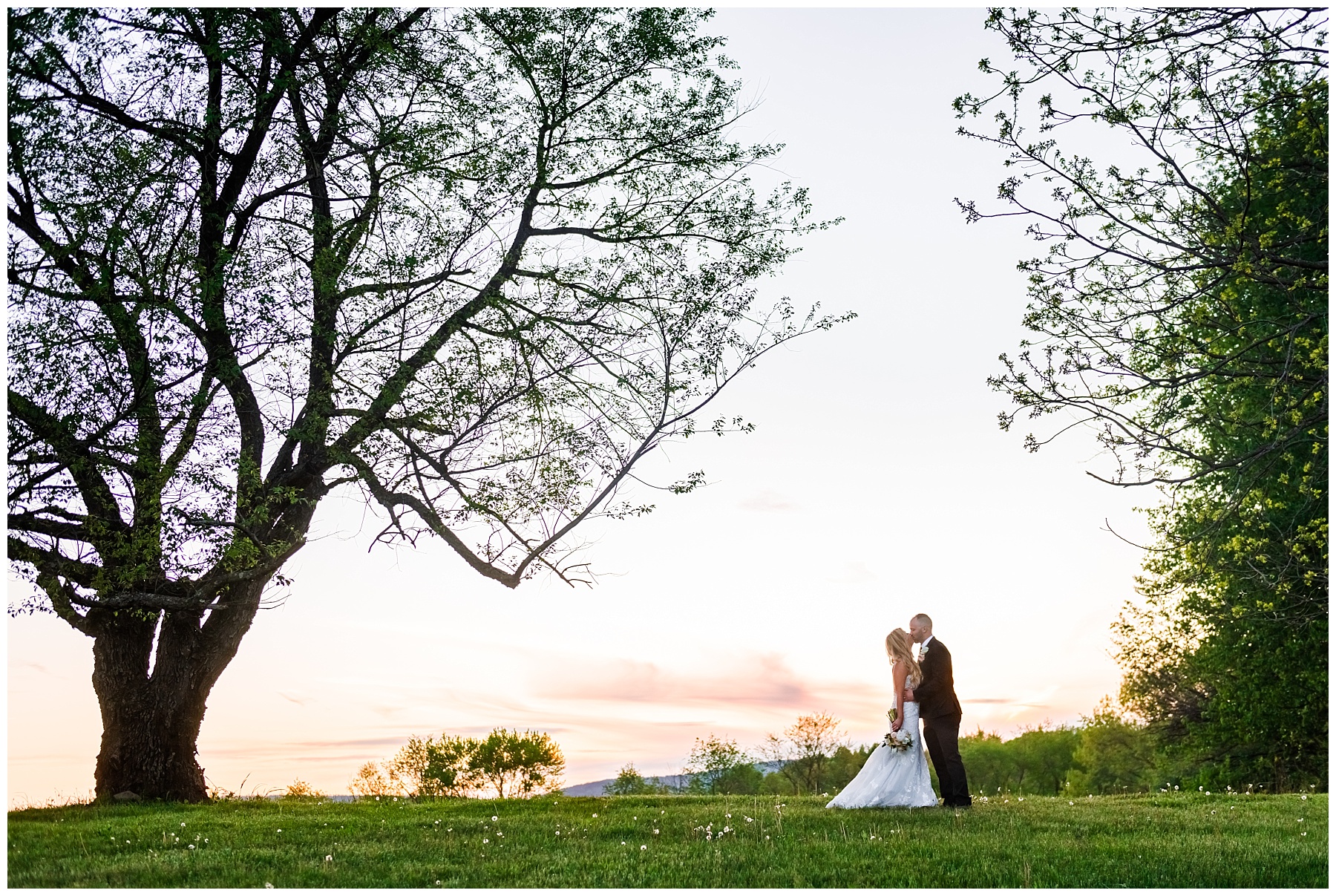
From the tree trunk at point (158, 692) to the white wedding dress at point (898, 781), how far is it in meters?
9.35

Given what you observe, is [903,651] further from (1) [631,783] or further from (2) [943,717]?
(1) [631,783]

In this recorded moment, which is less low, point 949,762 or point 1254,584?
point 1254,584

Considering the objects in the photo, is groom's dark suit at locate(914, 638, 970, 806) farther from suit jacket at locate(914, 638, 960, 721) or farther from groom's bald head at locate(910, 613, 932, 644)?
groom's bald head at locate(910, 613, 932, 644)

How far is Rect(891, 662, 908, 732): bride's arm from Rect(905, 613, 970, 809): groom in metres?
0.08

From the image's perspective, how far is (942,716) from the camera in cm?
1339

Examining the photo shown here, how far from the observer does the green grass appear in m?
9.04

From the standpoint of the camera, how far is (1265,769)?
1097 inches

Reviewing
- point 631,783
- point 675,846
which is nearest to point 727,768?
point 631,783

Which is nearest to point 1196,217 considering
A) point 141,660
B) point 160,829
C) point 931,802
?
point 931,802

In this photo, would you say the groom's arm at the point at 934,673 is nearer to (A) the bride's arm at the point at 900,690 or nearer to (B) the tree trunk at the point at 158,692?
(A) the bride's arm at the point at 900,690

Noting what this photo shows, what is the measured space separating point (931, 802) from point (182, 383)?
35.1ft

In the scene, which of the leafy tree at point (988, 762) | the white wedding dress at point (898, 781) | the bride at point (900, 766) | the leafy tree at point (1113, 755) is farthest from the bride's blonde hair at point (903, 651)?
the leafy tree at point (988, 762)

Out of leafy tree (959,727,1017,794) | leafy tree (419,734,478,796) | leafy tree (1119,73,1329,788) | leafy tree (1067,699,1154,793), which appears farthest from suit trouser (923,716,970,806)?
leafy tree (959,727,1017,794)

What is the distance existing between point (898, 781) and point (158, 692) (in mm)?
10949
